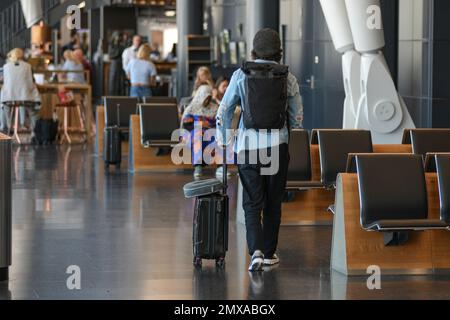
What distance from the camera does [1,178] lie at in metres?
8.27

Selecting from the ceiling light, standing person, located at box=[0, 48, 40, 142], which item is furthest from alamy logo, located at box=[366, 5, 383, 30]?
the ceiling light

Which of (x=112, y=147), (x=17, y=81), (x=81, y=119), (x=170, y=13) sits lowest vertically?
(x=112, y=147)

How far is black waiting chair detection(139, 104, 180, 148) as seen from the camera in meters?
17.2

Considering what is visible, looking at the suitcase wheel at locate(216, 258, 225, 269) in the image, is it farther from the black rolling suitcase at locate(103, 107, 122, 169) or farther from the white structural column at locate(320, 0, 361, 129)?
the black rolling suitcase at locate(103, 107, 122, 169)

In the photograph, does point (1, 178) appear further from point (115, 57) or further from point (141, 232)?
point (115, 57)

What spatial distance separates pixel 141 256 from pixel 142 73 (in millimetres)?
13953

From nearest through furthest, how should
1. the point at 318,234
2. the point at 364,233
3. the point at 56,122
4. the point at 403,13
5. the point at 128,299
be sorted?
1. the point at 128,299
2. the point at 364,233
3. the point at 318,234
4. the point at 403,13
5. the point at 56,122

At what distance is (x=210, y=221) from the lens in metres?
9.12

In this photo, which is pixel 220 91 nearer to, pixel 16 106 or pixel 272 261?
pixel 16 106

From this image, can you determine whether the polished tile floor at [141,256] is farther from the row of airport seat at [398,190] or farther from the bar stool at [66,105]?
the bar stool at [66,105]

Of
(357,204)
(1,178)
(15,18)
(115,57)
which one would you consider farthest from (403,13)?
(15,18)

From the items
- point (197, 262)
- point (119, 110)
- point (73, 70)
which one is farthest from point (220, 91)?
point (73, 70)

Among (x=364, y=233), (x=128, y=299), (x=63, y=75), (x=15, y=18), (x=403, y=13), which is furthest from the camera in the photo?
(x=15, y=18)

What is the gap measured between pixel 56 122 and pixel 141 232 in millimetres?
12041
